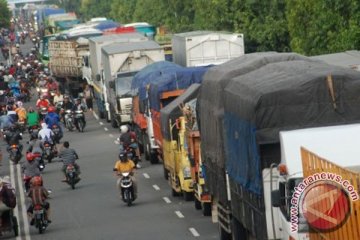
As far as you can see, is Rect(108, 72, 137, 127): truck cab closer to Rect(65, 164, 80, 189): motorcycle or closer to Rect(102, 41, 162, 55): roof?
Rect(102, 41, 162, 55): roof

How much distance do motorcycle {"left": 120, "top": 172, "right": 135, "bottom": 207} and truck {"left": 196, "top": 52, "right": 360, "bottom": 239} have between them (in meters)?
9.00

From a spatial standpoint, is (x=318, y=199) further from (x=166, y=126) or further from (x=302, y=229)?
(x=166, y=126)

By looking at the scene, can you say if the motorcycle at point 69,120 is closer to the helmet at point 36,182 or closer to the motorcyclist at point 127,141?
the motorcyclist at point 127,141

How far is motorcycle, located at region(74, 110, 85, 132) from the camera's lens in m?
56.7

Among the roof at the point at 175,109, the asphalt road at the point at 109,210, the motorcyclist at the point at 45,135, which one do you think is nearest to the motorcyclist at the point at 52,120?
the motorcyclist at the point at 45,135

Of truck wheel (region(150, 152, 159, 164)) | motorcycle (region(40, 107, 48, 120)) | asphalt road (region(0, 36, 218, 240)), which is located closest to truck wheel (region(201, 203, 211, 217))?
asphalt road (region(0, 36, 218, 240))

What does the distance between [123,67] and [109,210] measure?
22462 mm

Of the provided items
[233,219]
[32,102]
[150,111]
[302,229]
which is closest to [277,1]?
[32,102]

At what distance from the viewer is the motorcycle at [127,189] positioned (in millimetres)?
32819

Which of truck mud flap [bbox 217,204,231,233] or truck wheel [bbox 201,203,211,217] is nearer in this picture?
truck mud flap [bbox 217,204,231,233]

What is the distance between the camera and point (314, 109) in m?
20.1

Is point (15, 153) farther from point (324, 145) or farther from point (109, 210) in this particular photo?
point (324, 145)

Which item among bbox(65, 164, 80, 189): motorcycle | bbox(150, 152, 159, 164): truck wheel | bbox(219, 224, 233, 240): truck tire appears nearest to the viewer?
bbox(219, 224, 233, 240): truck tire

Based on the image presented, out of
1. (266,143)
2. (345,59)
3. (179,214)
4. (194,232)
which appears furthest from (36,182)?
(266,143)
